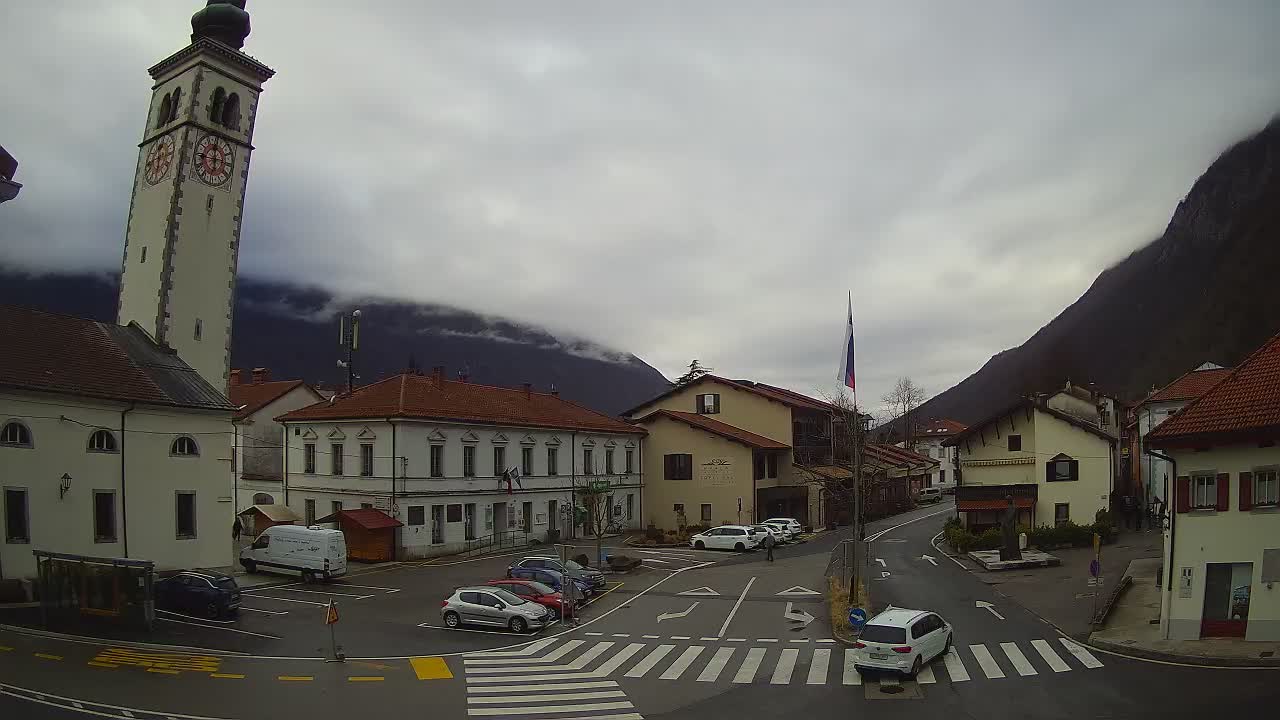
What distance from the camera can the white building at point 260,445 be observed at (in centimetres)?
5744

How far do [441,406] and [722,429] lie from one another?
22610 millimetres

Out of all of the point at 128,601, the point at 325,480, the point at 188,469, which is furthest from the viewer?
the point at 325,480

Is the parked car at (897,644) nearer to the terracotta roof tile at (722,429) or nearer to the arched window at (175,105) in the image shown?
→ the terracotta roof tile at (722,429)

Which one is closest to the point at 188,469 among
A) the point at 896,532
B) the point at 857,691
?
the point at 857,691

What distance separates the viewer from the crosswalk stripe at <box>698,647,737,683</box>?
72.2 ft

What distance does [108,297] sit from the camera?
197m

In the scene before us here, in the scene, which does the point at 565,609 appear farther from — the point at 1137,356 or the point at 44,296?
the point at 44,296

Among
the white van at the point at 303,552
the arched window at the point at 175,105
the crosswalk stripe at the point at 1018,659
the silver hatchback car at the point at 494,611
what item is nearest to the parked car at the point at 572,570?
the silver hatchback car at the point at 494,611

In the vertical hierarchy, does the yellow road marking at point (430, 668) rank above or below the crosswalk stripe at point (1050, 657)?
below

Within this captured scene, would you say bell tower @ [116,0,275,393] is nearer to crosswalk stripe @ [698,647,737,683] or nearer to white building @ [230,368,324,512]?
white building @ [230,368,324,512]

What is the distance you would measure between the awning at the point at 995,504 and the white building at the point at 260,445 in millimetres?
44734

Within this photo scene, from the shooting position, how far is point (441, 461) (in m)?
49.3

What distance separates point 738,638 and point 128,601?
19.2 metres

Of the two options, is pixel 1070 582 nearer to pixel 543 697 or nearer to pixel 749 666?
pixel 749 666
